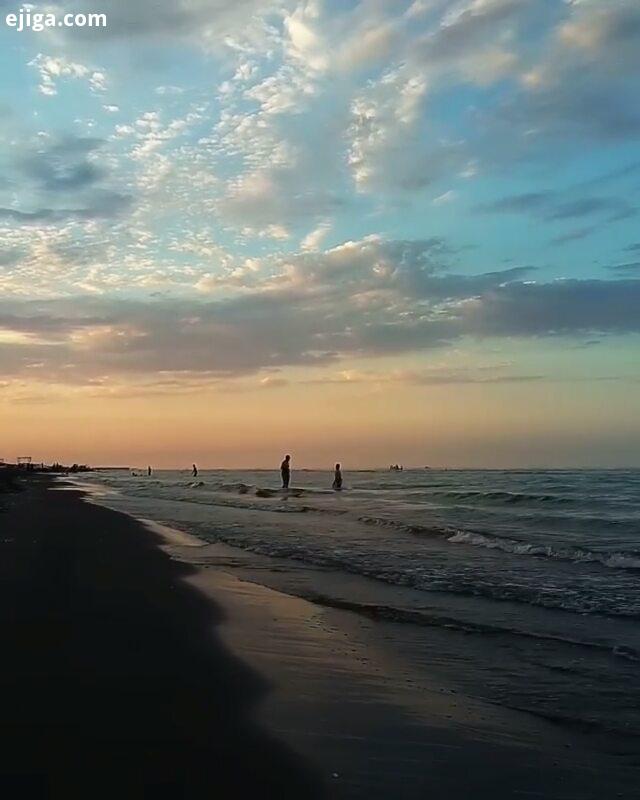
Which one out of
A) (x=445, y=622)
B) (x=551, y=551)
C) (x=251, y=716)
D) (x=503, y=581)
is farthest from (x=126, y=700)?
(x=551, y=551)

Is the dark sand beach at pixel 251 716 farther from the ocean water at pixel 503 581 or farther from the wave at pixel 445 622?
the ocean water at pixel 503 581

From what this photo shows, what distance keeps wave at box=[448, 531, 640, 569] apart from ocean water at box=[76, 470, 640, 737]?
0.04 meters

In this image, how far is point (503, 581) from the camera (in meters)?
13.5

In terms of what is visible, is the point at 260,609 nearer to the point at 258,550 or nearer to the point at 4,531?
the point at 258,550

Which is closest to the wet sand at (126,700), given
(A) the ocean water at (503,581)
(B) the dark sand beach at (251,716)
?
(B) the dark sand beach at (251,716)

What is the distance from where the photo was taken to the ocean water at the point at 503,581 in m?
7.47

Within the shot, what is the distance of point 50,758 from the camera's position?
4.76 m

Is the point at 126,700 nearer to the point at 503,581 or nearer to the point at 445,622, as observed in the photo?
the point at 445,622

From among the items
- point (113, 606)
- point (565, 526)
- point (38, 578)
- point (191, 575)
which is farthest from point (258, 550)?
point (565, 526)

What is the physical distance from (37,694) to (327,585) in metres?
7.73

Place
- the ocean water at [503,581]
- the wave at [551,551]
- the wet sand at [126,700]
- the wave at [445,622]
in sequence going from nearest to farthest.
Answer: the wet sand at [126,700], the ocean water at [503,581], the wave at [445,622], the wave at [551,551]

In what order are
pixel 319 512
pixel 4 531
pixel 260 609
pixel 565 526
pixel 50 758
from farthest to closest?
pixel 319 512, pixel 565 526, pixel 4 531, pixel 260 609, pixel 50 758

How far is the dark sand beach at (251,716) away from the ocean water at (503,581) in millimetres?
732

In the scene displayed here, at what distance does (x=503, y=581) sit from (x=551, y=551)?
15.1 feet
